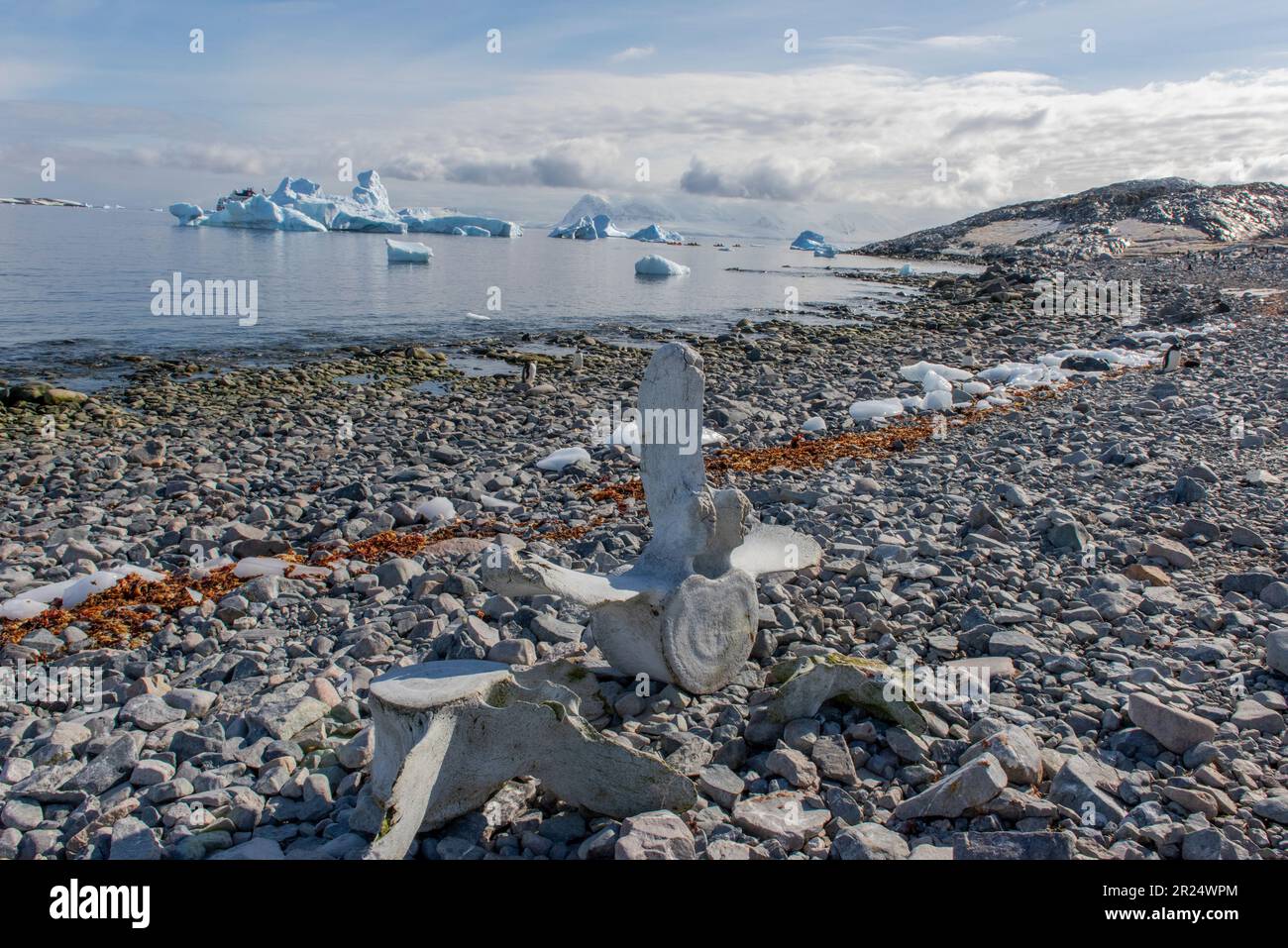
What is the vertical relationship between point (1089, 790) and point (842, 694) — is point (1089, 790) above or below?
below

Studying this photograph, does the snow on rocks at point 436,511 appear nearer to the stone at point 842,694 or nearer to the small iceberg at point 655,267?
the stone at point 842,694

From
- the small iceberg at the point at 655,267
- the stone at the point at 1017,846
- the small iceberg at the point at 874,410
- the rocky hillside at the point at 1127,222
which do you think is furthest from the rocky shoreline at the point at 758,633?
the rocky hillside at the point at 1127,222

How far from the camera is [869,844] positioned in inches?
124

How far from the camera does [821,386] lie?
15633 millimetres

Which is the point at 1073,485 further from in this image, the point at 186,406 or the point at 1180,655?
the point at 186,406

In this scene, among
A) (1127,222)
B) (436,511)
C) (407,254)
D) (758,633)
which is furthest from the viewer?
(1127,222)

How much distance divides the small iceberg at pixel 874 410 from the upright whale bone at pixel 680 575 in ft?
27.4

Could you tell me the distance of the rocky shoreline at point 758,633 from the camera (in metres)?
3.36

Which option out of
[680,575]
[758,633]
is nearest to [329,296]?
[758,633]

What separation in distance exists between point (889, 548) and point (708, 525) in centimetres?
263

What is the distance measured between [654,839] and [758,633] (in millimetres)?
1958

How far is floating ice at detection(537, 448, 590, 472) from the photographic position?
31.5 ft

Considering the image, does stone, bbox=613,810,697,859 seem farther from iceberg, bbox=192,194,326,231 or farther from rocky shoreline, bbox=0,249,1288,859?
iceberg, bbox=192,194,326,231

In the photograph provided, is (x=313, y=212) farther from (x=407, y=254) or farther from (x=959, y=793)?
(x=959, y=793)
